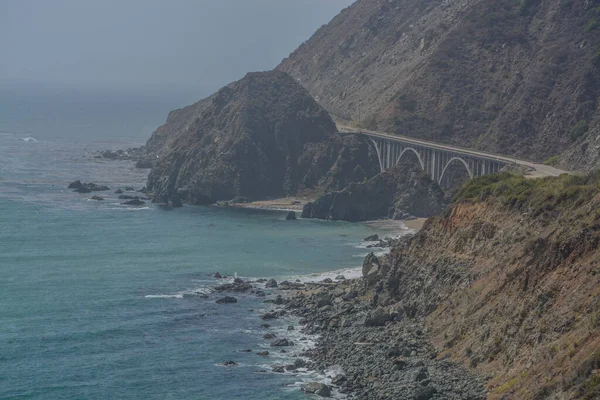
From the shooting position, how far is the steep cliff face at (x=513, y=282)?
6041cm

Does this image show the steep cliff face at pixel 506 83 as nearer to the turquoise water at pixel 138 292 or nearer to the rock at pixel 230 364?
the turquoise water at pixel 138 292

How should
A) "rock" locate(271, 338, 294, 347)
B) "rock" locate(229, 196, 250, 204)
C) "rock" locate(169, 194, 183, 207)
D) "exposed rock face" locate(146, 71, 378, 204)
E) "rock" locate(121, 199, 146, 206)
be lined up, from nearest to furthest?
1. "rock" locate(271, 338, 294, 347)
2. "rock" locate(121, 199, 146, 206)
3. "rock" locate(169, 194, 183, 207)
4. "rock" locate(229, 196, 250, 204)
5. "exposed rock face" locate(146, 71, 378, 204)

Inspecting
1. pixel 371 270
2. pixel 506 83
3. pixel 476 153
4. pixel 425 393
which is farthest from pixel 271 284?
pixel 506 83

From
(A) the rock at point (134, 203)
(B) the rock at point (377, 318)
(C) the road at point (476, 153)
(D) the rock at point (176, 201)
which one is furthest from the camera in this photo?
(D) the rock at point (176, 201)

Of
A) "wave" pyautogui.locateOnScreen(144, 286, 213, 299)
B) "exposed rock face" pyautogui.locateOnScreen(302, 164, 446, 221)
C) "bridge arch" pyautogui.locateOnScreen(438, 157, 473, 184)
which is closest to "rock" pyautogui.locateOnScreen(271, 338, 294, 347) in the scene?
"wave" pyautogui.locateOnScreen(144, 286, 213, 299)

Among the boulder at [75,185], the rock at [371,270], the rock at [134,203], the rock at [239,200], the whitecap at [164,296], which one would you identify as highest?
the boulder at [75,185]

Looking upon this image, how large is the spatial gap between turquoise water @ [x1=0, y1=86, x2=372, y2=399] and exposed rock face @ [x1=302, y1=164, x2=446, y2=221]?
3.94m

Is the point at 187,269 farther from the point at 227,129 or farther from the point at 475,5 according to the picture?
the point at 475,5

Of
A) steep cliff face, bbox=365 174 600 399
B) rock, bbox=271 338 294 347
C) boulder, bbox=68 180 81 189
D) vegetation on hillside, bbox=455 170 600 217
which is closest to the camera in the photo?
steep cliff face, bbox=365 174 600 399

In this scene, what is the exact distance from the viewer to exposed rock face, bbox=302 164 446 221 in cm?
14550

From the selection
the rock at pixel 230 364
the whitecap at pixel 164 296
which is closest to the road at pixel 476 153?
the whitecap at pixel 164 296

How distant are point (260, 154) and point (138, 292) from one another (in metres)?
74.5

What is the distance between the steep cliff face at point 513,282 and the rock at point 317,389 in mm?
8733

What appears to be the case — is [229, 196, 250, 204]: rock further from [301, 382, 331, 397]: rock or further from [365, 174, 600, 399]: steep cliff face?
[301, 382, 331, 397]: rock
